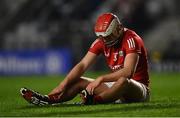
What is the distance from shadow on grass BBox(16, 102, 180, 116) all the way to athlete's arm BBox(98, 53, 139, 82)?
0.41 m

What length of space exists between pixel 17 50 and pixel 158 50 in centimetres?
485

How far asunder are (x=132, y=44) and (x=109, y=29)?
0.39m

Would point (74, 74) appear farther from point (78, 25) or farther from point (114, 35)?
point (78, 25)

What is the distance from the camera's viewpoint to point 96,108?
9.91 metres

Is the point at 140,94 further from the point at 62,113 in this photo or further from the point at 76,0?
the point at 76,0

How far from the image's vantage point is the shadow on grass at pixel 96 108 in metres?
9.39

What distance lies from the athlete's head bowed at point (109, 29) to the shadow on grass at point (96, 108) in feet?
3.10

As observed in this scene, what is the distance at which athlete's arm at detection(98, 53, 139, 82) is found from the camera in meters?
9.99

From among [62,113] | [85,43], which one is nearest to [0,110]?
[62,113]

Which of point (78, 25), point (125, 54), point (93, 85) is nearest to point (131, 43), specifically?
point (125, 54)

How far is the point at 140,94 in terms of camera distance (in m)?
10.5

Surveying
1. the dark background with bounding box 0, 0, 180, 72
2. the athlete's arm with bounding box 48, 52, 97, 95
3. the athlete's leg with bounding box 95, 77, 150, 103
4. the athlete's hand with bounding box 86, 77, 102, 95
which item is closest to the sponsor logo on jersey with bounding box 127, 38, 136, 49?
the athlete's leg with bounding box 95, 77, 150, 103

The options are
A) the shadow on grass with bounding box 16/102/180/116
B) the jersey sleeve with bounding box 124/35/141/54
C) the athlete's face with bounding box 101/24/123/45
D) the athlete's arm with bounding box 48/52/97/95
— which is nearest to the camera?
the shadow on grass with bounding box 16/102/180/116

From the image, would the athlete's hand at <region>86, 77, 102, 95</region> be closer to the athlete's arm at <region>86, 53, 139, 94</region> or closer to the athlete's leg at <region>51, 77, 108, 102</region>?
the athlete's arm at <region>86, 53, 139, 94</region>
